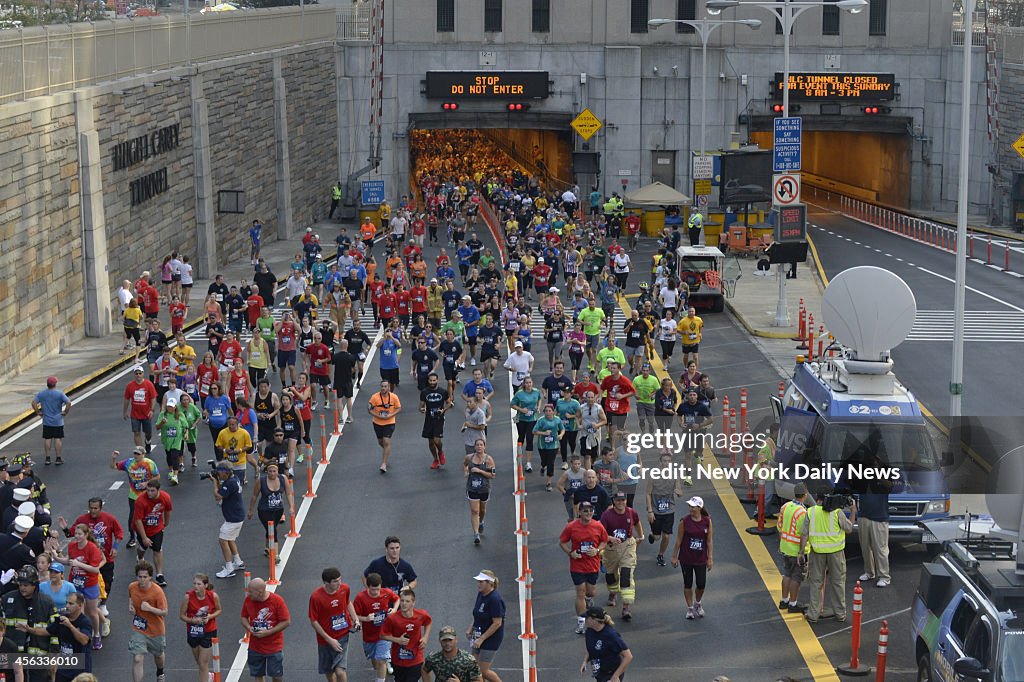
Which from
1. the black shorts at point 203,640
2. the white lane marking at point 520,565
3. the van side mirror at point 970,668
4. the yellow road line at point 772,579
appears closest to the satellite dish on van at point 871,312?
the yellow road line at point 772,579

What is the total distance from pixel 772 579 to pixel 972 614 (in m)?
6.34

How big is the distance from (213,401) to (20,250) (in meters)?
9.86

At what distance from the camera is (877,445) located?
2098 cm

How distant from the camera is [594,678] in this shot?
1692 centimetres

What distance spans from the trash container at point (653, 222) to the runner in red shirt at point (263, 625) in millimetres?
45959

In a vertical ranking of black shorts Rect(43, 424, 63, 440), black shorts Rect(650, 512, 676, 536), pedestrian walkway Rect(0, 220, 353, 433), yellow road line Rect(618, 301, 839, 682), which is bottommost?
yellow road line Rect(618, 301, 839, 682)

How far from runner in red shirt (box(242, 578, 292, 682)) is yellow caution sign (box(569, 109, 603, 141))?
4714 centimetres

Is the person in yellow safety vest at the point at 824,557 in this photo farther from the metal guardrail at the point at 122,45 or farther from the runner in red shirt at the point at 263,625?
the metal guardrail at the point at 122,45

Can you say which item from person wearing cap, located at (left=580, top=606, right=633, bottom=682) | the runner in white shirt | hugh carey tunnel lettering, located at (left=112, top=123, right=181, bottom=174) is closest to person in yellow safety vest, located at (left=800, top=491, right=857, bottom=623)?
person wearing cap, located at (left=580, top=606, right=633, bottom=682)

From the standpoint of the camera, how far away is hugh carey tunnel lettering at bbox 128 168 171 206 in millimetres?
41188

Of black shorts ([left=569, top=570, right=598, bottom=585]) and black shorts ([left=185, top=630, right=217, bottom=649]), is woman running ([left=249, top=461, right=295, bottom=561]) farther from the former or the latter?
black shorts ([left=569, top=570, right=598, bottom=585])

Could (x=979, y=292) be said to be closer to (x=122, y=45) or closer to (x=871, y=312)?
(x=122, y=45)

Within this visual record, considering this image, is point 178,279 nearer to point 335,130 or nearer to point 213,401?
point 213,401

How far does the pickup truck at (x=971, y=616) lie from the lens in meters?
13.5
